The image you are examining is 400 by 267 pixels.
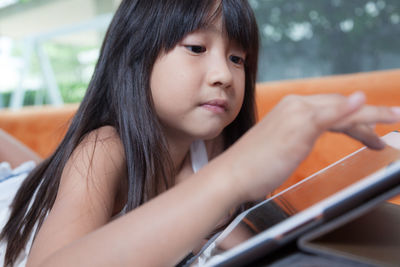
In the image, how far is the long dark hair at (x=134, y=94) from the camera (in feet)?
1.84

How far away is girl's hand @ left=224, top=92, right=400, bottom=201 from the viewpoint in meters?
0.27

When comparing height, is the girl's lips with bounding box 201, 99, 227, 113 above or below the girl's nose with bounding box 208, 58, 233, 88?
below

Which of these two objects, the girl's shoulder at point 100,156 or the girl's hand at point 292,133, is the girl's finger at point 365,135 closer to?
the girl's hand at point 292,133

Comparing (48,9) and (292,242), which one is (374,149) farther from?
(48,9)

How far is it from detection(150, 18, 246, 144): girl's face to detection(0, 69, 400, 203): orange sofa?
8.5 inches

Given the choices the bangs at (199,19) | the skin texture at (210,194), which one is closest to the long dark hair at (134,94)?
the bangs at (199,19)

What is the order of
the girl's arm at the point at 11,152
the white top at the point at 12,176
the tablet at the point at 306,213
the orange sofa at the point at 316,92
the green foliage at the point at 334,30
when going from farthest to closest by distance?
the green foliage at the point at 334,30 → the girl's arm at the point at 11,152 → the orange sofa at the point at 316,92 → the white top at the point at 12,176 → the tablet at the point at 306,213

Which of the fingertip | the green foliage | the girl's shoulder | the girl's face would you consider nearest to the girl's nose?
the girl's face

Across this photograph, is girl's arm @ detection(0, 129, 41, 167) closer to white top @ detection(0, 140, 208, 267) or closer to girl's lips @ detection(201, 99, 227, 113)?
white top @ detection(0, 140, 208, 267)

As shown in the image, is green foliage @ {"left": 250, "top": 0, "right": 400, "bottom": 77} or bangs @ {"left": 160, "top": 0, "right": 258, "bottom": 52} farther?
green foliage @ {"left": 250, "top": 0, "right": 400, "bottom": 77}

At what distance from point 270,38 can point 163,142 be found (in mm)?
1518

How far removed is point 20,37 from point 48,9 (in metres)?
0.34

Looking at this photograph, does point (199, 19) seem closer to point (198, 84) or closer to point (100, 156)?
point (198, 84)

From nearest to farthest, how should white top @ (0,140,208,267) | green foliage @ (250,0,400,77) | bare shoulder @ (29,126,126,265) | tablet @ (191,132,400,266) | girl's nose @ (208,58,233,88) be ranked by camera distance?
tablet @ (191,132,400,266) → bare shoulder @ (29,126,126,265) → girl's nose @ (208,58,233,88) → white top @ (0,140,208,267) → green foliage @ (250,0,400,77)
